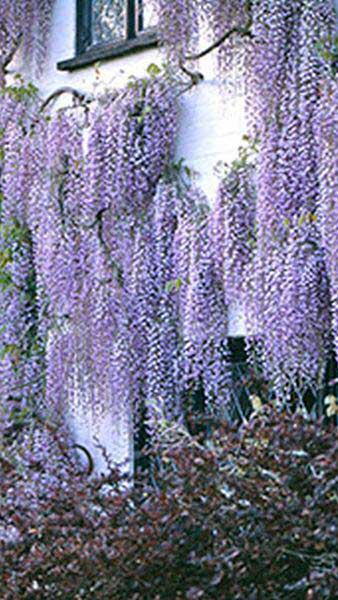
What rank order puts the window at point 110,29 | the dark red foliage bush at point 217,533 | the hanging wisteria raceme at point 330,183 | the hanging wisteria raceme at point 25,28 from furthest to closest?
the hanging wisteria raceme at point 25,28 < the window at point 110,29 < the hanging wisteria raceme at point 330,183 < the dark red foliage bush at point 217,533

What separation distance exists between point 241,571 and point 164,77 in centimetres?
295

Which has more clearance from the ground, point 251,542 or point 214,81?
point 214,81

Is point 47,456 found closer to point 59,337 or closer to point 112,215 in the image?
point 59,337

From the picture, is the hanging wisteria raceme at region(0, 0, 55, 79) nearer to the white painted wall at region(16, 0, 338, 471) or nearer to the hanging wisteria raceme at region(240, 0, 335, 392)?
the white painted wall at region(16, 0, 338, 471)

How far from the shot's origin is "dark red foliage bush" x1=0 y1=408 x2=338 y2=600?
3635 mm

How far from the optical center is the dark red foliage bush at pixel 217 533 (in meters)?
3.63

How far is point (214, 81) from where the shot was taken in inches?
226

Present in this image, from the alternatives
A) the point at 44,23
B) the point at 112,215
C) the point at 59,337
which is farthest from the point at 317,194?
the point at 44,23

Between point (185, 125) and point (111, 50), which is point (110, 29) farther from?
point (185, 125)

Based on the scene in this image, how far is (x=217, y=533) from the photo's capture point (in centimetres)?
377

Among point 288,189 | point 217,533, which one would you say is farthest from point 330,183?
point 217,533

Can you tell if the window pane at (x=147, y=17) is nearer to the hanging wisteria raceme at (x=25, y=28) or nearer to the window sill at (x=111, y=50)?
the window sill at (x=111, y=50)

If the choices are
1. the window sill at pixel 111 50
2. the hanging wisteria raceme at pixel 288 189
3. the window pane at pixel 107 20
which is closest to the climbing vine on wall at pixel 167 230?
the hanging wisteria raceme at pixel 288 189

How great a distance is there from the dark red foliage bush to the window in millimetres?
2503
